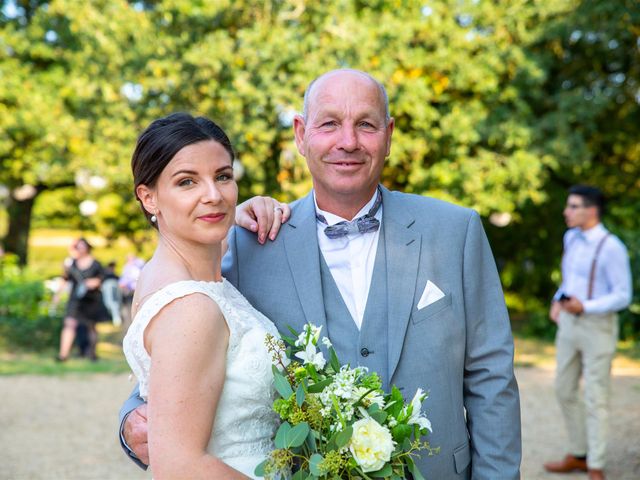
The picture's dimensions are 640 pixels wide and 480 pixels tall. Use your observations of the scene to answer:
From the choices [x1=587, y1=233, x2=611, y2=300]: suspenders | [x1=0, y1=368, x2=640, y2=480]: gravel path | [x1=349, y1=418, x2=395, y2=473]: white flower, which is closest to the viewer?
[x1=349, y1=418, x2=395, y2=473]: white flower

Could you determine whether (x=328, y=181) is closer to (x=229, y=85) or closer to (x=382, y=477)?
(x=382, y=477)

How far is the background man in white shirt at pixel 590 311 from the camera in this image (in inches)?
262

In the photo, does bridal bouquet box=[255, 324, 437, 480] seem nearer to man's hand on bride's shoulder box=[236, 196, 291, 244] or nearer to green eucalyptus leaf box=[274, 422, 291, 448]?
green eucalyptus leaf box=[274, 422, 291, 448]

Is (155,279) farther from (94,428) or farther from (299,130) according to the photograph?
(94,428)

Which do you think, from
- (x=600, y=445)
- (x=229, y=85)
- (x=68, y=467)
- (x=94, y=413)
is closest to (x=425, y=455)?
(x=600, y=445)

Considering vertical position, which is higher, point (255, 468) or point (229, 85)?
point (229, 85)

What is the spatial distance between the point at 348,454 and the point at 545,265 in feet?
57.6

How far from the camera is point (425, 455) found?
2.76 metres

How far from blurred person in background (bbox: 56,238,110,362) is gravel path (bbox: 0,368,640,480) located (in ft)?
3.82

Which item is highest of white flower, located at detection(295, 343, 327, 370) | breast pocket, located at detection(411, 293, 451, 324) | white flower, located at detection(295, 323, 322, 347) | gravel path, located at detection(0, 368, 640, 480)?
breast pocket, located at detection(411, 293, 451, 324)

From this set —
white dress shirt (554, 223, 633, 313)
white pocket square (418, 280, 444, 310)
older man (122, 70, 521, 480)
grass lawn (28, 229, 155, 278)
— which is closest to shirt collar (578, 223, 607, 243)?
white dress shirt (554, 223, 633, 313)

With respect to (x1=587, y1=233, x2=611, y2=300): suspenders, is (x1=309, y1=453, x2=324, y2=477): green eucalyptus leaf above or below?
below

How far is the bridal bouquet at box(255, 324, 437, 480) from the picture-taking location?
2.15m

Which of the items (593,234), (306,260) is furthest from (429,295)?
(593,234)
